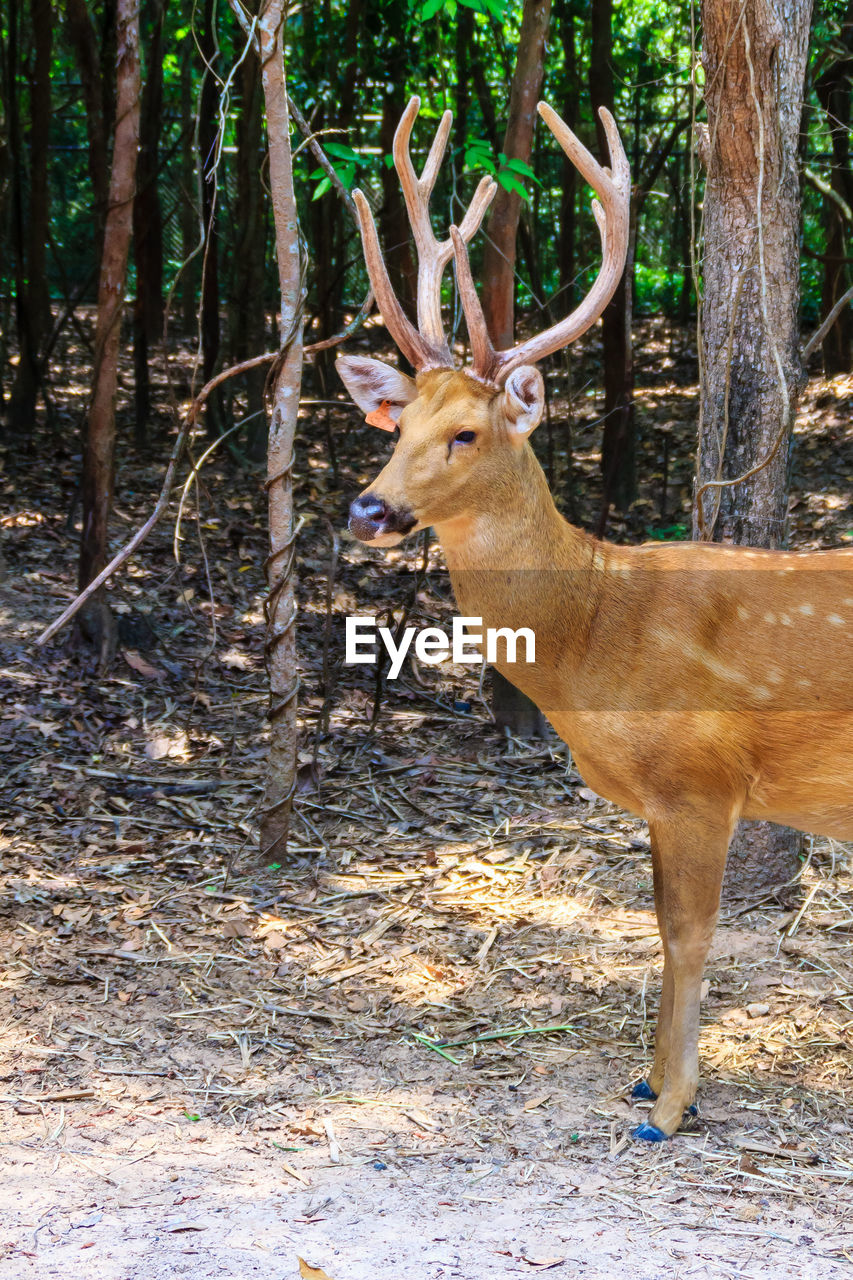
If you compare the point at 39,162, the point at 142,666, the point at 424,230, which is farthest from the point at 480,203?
the point at 39,162

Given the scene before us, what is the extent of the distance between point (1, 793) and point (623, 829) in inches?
115

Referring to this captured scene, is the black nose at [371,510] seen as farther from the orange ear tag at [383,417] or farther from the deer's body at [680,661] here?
the orange ear tag at [383,417]

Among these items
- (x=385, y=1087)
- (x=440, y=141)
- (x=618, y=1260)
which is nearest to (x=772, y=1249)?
(x=618, y=1260)

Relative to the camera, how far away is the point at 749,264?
5039 millimetres

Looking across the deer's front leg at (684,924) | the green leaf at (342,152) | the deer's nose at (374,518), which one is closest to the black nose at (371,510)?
the deer's nose at (374,518)

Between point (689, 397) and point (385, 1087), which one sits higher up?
point (689, 397)

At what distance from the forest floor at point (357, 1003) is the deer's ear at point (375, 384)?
154 cm

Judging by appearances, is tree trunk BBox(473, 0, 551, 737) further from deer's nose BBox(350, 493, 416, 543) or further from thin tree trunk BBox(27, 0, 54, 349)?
thin tree trunk BBox(27, 0, 54, 349)

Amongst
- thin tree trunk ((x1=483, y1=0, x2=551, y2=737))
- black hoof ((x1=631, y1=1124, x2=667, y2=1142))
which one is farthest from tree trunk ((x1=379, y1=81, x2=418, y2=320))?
black hoof ((x1=631, y1=1124, x2=667, y2=1142))

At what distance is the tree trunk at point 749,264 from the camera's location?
16.3 feet

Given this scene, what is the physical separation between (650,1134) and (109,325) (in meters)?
4.92

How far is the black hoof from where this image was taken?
3.97 metres

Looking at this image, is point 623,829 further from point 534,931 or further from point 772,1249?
point 772,1249

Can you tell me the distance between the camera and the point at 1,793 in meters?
6.04
